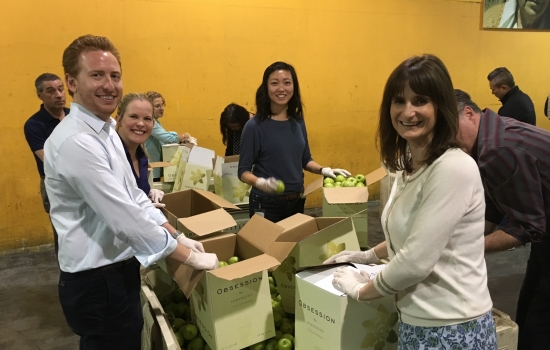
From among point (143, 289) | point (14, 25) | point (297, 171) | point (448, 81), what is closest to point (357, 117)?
point (297, 171)

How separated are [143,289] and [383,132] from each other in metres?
1.20

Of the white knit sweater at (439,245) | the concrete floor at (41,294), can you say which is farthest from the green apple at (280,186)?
the concrete floor at (41,294)

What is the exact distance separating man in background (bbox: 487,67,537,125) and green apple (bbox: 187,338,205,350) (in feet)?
13.9

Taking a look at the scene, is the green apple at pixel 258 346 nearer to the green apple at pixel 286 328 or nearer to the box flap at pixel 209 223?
the green apple at pixel 286 328

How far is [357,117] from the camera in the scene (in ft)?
17.2

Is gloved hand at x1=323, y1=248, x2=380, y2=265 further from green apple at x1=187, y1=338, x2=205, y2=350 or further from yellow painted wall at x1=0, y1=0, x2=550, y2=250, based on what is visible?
yellow painted wall at x1=0, y1=0, x2=550, y2=250

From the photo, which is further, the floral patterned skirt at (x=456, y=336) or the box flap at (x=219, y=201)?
the box flap at (x=219, y=201)

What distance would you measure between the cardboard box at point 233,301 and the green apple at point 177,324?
167 millimetres

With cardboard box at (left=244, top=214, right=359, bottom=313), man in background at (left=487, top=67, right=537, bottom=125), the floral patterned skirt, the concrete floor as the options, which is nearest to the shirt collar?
cardboard box at (left=244, top=214, right=359, bottom=313)

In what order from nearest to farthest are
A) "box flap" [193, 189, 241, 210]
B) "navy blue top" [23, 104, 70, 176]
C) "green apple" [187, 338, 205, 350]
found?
1. "green apple" [187, 338, 205, 350]
2. "box flap" [193, 189, 241, 210]
3. "navy blue top" [23, 104, 70, 176]

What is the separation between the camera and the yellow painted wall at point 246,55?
3.89 metres

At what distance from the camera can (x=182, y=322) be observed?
171 centimetres

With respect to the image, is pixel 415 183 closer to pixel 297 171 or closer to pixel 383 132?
pixel 383 132

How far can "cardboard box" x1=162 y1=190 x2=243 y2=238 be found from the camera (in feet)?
5.63
